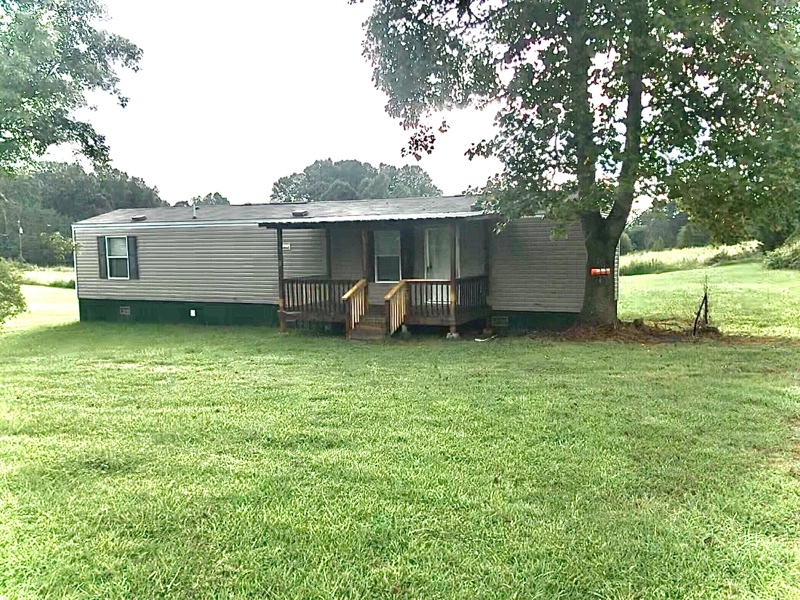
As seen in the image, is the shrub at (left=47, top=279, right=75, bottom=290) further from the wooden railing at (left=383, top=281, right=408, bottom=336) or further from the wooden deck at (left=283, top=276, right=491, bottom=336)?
the wooden railing at (left=383, top=281, right=408, bottom=336)

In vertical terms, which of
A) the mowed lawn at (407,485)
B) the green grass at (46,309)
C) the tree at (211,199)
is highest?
the tree at (211,199)

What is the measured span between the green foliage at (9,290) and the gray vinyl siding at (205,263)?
7.97 m

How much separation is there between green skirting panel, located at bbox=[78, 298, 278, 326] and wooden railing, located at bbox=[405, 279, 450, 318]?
3.83 m

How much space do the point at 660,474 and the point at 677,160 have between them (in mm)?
7215

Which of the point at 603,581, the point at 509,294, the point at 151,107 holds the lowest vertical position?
the point at 603,581

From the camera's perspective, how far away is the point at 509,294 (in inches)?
495

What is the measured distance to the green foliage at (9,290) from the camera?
6.10m

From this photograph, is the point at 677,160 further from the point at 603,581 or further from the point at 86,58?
the point at 86,58

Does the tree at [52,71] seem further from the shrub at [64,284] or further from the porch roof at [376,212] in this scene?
the shrub at [64,284]

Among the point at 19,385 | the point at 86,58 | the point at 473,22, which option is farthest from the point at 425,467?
the point at 86,58

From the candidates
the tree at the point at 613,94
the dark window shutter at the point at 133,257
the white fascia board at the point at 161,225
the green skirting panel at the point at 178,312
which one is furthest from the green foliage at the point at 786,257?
the dark window shutter at the point at 133,257

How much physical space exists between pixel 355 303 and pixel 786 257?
21247 mm

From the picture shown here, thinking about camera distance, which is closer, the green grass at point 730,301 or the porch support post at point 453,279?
the porch support post at point 453,279

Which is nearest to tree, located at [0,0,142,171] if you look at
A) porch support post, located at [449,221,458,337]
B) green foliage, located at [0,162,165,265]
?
porch support post, located at [449,221,458,337]
